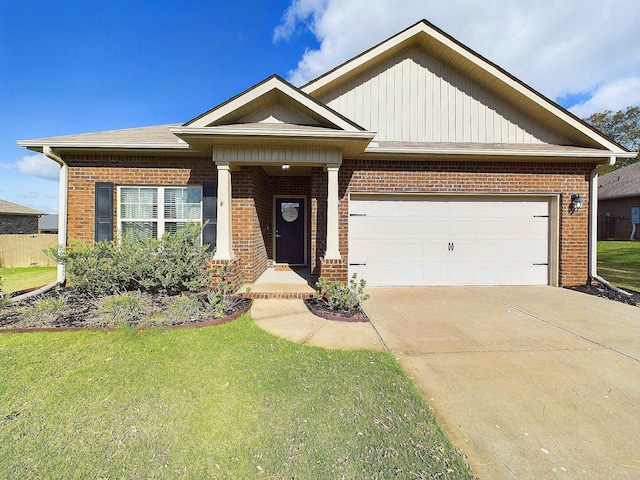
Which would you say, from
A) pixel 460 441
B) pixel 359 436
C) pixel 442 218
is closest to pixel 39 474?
pixel 359 436

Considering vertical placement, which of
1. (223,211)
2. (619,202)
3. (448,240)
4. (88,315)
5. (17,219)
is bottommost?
(88,315)

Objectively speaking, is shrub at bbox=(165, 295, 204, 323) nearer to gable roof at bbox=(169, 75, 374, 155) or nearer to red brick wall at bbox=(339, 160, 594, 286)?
gable roof at bbox=(169, 75, 374, 155)

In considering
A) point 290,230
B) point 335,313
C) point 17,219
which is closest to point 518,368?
point 335,313

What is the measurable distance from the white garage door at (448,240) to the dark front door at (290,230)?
240 cm

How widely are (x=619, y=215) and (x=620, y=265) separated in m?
13.9

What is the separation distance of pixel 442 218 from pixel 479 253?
1.25 m

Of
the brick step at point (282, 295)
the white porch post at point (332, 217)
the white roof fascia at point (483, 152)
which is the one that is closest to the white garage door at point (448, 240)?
the white roof fascia at point (483, 152)

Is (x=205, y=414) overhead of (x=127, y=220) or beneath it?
beneath

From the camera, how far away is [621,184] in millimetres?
20219

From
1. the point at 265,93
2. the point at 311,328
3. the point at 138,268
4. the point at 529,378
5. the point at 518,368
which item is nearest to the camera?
the point at 529,378

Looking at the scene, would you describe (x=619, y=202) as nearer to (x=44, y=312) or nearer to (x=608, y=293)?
(x=608, y=293)

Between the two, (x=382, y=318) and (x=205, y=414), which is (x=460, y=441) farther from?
(x=382, y=318)

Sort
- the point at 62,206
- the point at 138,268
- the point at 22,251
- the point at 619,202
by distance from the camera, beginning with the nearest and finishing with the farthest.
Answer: the point at 138,268 < the point at 62,206 < the point at 22,251 < the point at 619,202

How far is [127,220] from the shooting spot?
661 cm
